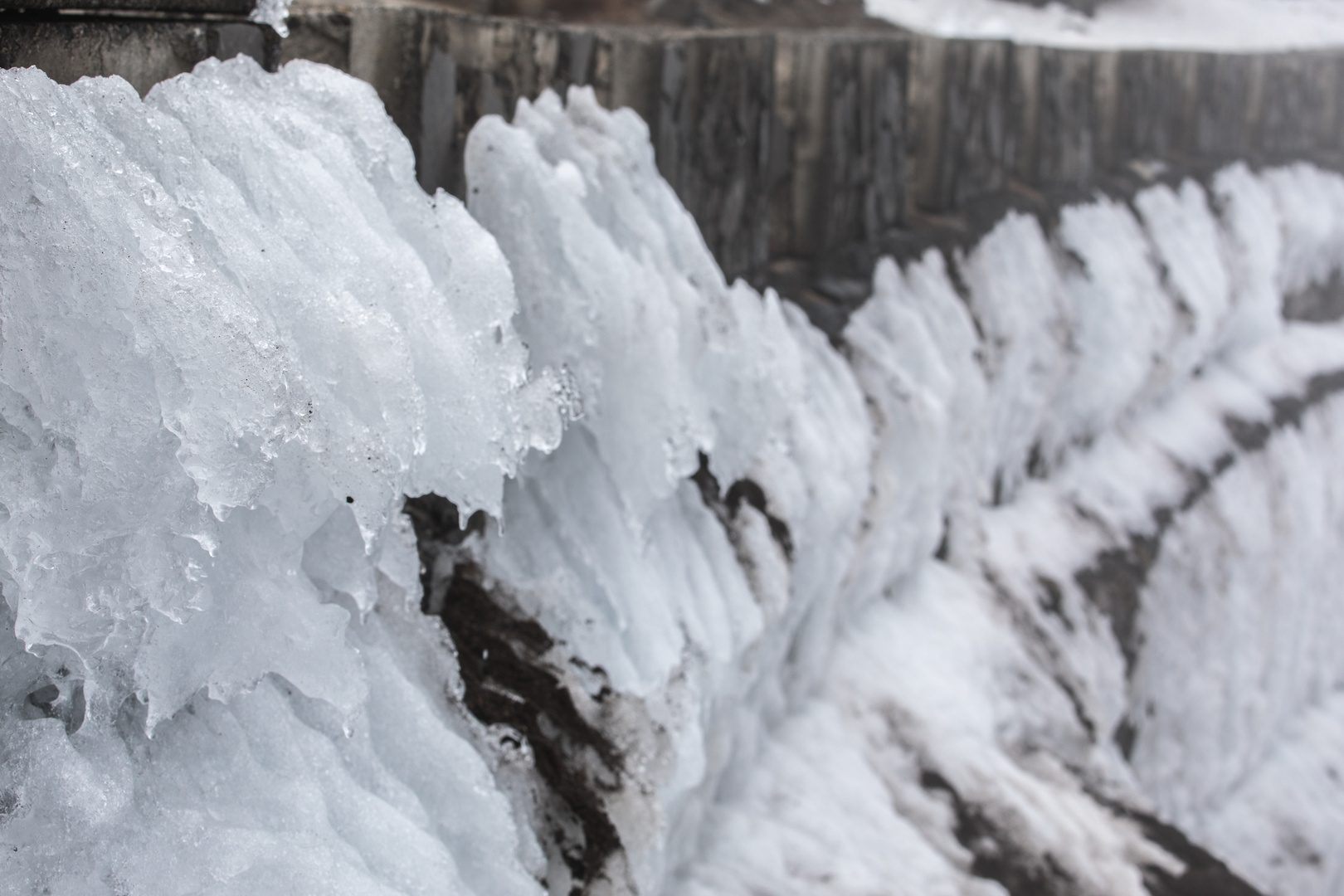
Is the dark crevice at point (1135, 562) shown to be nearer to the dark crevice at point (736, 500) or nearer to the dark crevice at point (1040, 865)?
the dark crevice at point (1040, 865)

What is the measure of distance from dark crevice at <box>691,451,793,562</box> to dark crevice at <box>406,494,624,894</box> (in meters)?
0.64

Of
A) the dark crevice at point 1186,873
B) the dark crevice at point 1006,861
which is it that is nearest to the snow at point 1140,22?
the dark crevice at point 1186,873

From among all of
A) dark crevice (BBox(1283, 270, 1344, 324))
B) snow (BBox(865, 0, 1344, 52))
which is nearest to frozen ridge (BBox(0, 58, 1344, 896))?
dark crevice (BBox(1283, 270, 1344, 324))

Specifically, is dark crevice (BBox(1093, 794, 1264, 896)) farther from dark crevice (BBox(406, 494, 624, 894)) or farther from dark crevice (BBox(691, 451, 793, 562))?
dark crevice (BBox(406, 494, 624, 894))

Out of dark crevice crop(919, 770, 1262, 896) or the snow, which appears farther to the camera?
the snow

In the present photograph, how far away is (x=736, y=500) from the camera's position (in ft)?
9.37

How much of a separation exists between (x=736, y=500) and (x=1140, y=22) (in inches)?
387

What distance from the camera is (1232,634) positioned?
19.2ft

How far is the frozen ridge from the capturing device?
1349 millimetres

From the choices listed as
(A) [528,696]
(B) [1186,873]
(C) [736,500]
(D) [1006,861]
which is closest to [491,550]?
(A) [528,696]

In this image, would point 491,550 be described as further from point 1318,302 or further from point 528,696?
point 1318,302

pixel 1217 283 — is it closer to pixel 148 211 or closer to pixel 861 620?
pixel 861 620

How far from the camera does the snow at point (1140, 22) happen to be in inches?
352

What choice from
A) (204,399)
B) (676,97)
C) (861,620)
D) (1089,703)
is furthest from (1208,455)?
(204,399)
